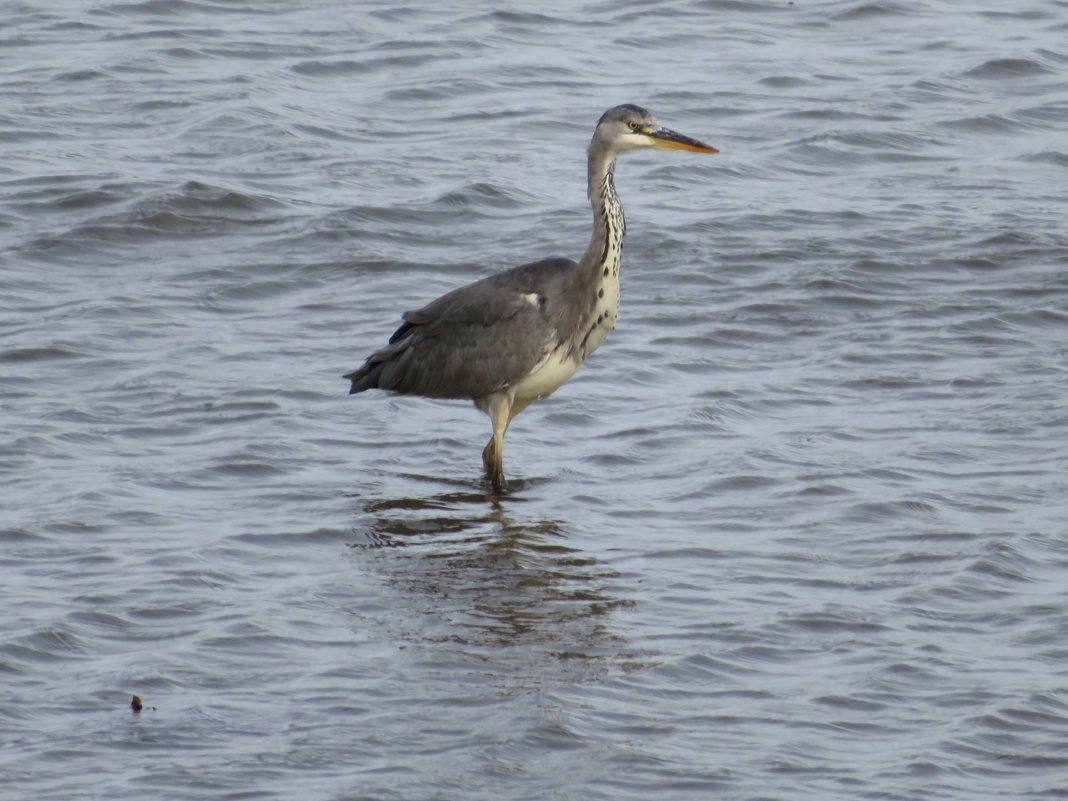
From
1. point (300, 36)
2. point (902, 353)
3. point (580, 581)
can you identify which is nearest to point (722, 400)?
point (902, 353)

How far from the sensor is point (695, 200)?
13836 mm

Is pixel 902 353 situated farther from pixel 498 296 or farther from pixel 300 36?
pixel 300 36

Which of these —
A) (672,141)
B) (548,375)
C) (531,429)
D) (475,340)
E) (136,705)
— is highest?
(672,141)

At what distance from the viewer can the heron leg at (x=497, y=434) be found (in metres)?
8.80

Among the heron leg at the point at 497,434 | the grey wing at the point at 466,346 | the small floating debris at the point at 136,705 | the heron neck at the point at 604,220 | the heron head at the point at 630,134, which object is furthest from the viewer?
the heron head at the point at 630,134

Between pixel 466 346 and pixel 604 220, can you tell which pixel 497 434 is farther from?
pixel 604 220

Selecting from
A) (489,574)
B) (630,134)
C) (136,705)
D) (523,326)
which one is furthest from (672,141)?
(136,705)

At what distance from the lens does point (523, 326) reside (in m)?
8.91

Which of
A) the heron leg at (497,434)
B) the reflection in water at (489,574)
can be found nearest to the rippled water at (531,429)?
the reflection in water at (489,574)

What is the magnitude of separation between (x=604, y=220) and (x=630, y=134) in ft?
1.59

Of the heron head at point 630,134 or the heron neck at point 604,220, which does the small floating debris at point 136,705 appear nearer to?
the heron neck at point 604,220

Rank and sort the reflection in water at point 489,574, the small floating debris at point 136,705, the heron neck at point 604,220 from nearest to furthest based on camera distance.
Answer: the small floating debris at point 136,705 < the reflection in water at point 489,574 < the heron neck at point 604,220

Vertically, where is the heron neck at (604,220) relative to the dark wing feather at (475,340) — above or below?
above

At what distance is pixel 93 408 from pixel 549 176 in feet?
19.0
